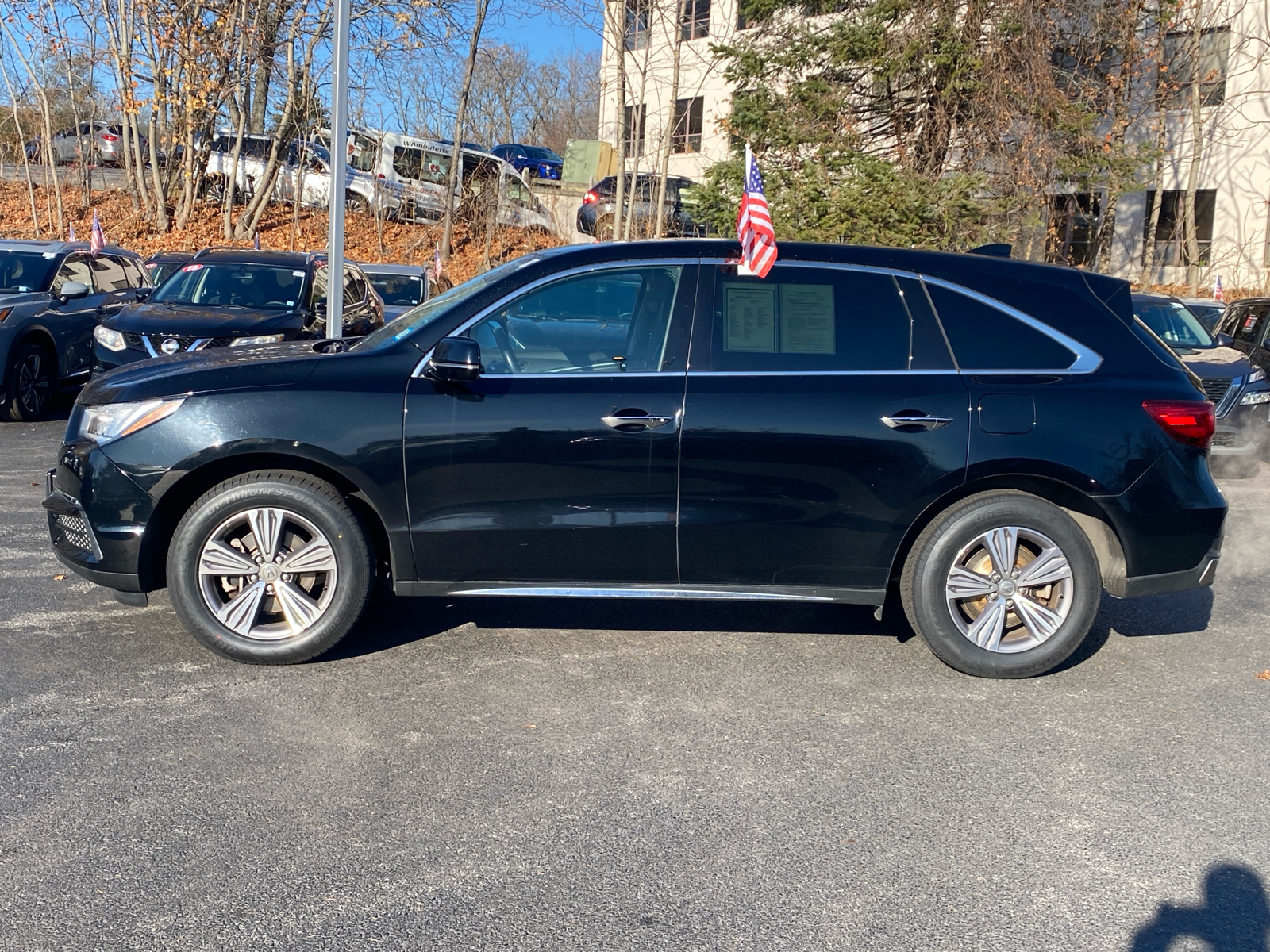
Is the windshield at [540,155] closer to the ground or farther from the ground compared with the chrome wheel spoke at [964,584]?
farther from the ground

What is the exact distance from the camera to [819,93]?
17.7 meters

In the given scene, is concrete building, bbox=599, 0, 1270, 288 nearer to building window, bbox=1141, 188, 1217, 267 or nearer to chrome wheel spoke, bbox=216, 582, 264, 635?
building window, bbox=1141, 188, 1217, 267

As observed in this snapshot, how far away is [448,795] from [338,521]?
1.49 meters

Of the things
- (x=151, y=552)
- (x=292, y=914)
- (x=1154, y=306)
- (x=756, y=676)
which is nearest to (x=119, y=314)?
(x=151, y=552)

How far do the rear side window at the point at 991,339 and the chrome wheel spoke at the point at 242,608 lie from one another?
3.16 metres

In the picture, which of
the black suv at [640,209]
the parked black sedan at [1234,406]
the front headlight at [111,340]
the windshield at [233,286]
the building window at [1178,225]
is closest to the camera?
the front headlight at [111,340]

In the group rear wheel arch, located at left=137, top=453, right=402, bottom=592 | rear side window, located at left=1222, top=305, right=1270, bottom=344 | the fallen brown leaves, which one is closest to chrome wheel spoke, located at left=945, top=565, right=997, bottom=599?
rear wheel arch, located at left=137, top=453, right=402, bottom=592

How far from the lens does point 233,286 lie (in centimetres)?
1191

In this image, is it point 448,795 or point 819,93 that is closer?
point 448,795

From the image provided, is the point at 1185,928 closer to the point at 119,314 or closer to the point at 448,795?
the point at 448,795

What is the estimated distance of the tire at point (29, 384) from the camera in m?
11.5

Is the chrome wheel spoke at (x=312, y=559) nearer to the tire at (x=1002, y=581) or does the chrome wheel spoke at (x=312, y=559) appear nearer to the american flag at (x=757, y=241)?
the american flag at (x=757, y=241)

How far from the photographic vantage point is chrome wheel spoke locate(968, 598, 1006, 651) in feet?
16.5

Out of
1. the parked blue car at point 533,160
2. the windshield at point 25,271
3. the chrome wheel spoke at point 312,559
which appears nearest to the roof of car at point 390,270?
the windshield at point 25,271
